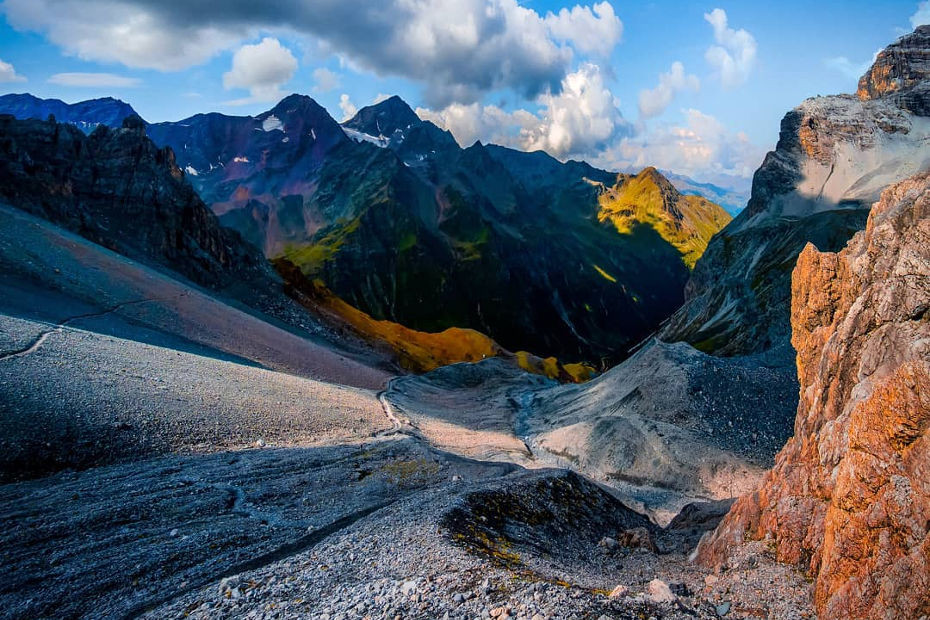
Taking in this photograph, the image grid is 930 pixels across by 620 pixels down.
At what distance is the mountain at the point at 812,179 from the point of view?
10725 centimetres

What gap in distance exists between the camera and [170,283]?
184 feet

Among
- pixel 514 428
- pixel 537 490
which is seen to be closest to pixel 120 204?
pixel 514 428

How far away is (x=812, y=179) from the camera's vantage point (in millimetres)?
136500

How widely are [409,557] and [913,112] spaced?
18514 cm

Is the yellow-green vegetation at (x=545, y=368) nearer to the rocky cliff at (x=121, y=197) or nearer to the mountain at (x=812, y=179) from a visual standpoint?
the mountain at (x=812, y=179)

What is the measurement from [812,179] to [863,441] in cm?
15462

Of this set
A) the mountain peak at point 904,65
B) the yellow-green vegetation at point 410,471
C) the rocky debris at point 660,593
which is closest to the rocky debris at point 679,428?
the yellow-green vegetation at point 410,471

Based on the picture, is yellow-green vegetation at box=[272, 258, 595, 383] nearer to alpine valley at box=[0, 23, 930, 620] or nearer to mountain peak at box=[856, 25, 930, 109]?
alpine valley at box=[0, 23, 930, 620]

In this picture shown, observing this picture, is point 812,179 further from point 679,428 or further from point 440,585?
point 440,585

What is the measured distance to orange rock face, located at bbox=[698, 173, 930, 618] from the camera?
10062mm

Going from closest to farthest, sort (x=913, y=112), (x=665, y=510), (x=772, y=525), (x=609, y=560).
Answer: (x=772, y=525)
(x=609, y=560)
(x=665, y=510)
(x=913, y=112)

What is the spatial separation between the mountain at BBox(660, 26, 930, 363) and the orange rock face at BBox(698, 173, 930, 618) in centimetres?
8694

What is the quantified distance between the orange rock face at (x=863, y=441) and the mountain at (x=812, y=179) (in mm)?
86937

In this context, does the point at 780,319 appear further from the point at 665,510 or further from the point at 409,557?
the point at 409,557
